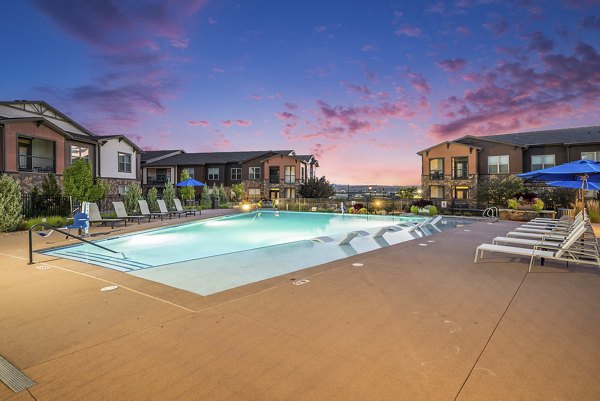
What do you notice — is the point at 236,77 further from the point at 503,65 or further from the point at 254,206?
the point at 503,65

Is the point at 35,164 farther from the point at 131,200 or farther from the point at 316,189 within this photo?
the point at 316,189

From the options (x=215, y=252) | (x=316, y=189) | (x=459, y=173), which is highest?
(x=459, y=173)

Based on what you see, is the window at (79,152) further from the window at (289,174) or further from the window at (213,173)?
the window at (289,174)

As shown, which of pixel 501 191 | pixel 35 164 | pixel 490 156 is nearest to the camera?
pixel 501 191

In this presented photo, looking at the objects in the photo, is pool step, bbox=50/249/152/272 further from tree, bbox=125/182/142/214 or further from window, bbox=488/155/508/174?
window, bbox=488/155/508/174

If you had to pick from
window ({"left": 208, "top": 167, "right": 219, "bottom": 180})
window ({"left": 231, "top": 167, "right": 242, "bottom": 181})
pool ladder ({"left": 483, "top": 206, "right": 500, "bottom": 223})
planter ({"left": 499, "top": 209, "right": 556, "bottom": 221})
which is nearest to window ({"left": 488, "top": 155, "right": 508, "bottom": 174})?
pool ladder ({"left": 483, "top": 206, "right": 500, "bottom": 223})

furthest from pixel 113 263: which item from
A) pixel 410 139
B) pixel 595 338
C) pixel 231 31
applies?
pixel 410 139

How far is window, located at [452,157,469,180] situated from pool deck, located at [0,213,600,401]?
27.6 m

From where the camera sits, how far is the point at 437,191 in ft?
107

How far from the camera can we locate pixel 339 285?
5.36 m

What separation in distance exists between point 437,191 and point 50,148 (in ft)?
110

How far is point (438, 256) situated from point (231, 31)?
17607 millimetres

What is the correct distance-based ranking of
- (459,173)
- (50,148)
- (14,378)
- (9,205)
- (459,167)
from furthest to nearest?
1. (459,167)
2. (459,173)
3. (50,148)
4. (9,205)
5. (14,378)

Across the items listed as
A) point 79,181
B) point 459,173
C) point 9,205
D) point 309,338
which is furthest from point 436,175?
point 309,338
